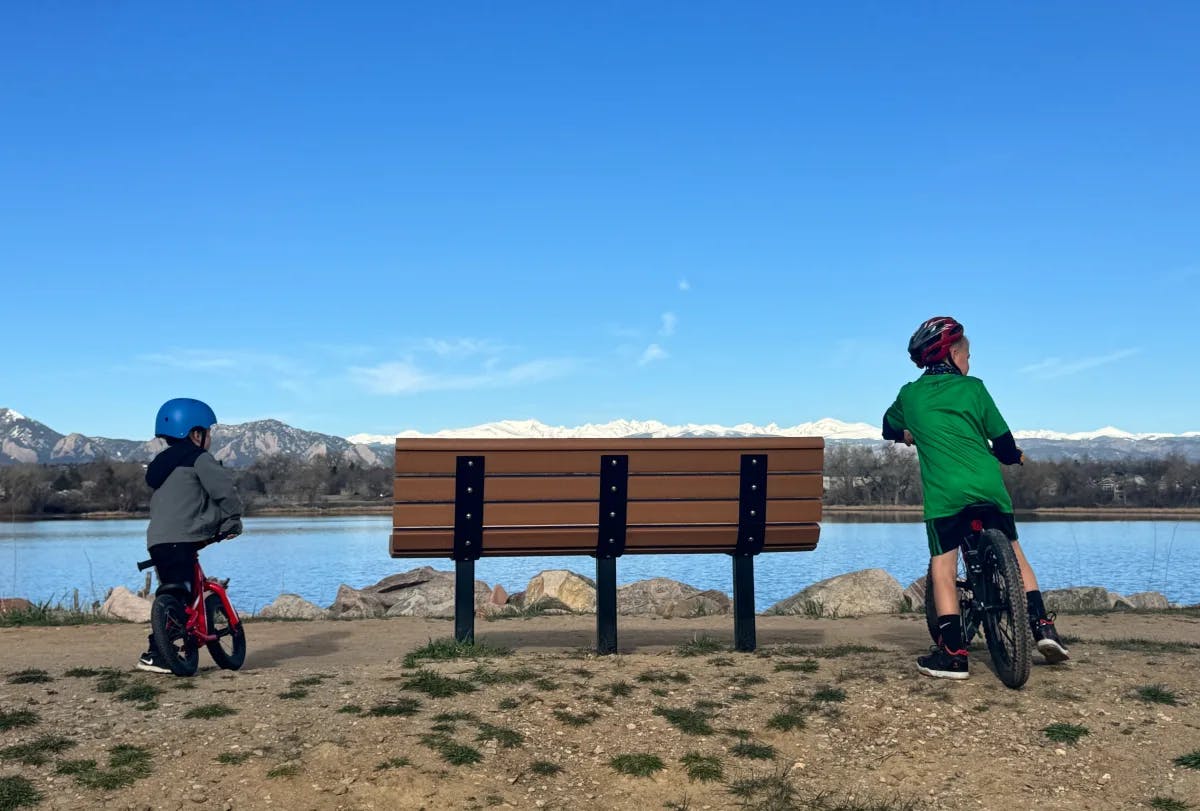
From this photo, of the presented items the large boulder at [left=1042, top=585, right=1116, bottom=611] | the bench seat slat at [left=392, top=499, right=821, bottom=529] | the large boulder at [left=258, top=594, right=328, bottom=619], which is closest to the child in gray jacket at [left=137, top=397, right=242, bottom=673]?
the bench seat slat at [left=392, top=499, right=821, bottom=529]

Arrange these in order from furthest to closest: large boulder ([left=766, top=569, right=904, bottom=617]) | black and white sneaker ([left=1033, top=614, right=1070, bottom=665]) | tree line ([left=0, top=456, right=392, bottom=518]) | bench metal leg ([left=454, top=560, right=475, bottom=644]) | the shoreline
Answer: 1. tree line ([left=0, top=456, right=392, bottom=518])
2. the shoreline
3. large boulder ([left=766, top=569, right=904, bottom=617])
4. bench metal leg ([left=454, top=560, right=475, bottom=644])
5. black and white sneaker ([left=1033, top=614, right=1070, bottom=665])

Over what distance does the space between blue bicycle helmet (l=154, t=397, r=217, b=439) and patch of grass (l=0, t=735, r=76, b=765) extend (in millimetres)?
2704

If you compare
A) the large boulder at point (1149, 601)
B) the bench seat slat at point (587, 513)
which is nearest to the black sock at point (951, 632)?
the bench seat slat at point (587, 513)

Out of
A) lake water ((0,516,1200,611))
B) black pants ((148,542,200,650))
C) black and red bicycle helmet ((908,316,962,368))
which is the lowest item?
lake water ((0,516,1200,611))

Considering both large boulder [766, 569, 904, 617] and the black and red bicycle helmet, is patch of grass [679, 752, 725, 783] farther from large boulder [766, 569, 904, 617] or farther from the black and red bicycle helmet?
large boulder [766, 569, 904, 617]

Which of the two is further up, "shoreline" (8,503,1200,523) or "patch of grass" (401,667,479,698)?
"patch of grass" (401,667,479,698)

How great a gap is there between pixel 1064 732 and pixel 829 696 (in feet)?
3.97

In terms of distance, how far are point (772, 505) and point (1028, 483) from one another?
9914 cm

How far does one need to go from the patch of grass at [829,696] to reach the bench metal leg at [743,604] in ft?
5.36

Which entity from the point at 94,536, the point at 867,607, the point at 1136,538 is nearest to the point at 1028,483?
the point at 1136,538

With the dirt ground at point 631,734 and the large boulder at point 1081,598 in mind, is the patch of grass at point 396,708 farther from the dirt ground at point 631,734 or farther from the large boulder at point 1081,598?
the large boulder at point 1081,598

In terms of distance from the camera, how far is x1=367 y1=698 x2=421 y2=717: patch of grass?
17.6 feet

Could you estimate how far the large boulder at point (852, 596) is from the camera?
41.9 feet

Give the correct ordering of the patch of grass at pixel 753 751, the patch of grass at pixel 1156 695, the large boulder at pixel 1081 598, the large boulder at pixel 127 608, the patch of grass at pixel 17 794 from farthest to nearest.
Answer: the large boulder at pixel 1081 598, the large boulder at pixel 127 608, the patch of grass at pixel 1156 695, the patch of grass at pixel 753 751, the patch of grass at pixel 17 794
